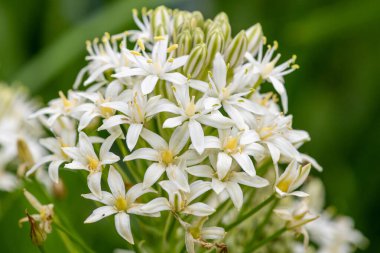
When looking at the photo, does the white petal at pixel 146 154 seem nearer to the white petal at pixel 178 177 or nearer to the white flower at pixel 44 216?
the white petal at pixel 178 177

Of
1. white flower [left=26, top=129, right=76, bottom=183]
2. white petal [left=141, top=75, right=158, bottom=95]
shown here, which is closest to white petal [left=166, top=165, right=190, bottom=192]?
white petal [left=141, top=75, right=158, bottom=95]

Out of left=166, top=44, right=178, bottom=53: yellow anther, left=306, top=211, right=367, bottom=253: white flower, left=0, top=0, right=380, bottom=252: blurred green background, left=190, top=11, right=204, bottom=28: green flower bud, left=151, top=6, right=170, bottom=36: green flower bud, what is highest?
left=151, top=6, right=170, bottom=36: green flower bud

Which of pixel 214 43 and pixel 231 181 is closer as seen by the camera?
pixel 231 181

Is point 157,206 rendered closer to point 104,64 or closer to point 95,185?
point 95,185

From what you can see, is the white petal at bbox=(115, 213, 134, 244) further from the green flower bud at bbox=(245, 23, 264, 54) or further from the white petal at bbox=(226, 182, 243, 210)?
the green flower bud at bbox=(245, 23, 264, 54)

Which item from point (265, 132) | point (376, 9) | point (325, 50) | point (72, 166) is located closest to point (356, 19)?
point (376, 9)

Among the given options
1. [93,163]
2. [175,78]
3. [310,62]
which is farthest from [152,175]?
[310,62]

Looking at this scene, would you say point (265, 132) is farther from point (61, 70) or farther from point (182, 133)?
point (61, 70)
